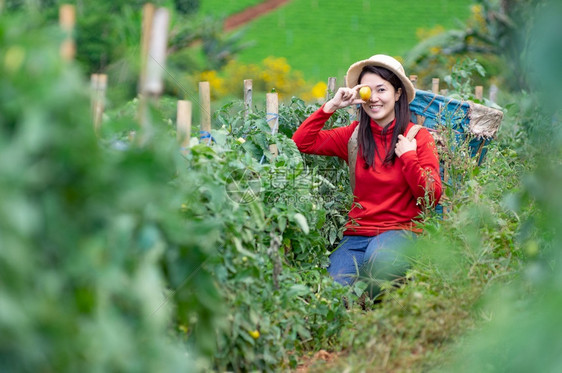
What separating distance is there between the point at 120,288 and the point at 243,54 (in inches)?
1100

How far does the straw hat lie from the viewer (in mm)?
3699

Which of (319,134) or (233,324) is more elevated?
(319,134)

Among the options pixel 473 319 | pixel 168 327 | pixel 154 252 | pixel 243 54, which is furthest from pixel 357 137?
pixel 243 54

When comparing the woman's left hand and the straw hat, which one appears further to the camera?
the straw hat

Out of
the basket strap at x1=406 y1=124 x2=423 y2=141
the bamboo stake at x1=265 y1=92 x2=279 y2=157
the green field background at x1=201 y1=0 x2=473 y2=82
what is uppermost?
the green field background at x1=201 y1=0 x2=473 y2=82

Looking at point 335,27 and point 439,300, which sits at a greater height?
point 335,27

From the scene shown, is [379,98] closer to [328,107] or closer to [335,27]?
[328,107]

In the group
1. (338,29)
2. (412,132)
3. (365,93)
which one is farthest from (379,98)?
(338,29)

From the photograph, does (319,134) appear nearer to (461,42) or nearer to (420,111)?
Answer: (420,111)

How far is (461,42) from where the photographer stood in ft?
45.3

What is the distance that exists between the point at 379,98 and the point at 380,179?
17.6 inches

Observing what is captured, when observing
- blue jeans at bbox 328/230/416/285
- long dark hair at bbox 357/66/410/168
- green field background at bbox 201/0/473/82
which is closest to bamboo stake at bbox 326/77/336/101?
long dark hair at bbox 357/66/410/168

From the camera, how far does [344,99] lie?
3.64 meters

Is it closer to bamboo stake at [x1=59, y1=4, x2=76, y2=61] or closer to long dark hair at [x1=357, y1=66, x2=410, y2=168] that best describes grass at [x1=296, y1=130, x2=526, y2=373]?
long dark hair at [x1=357, y1=66, x2=410, y2=168]
